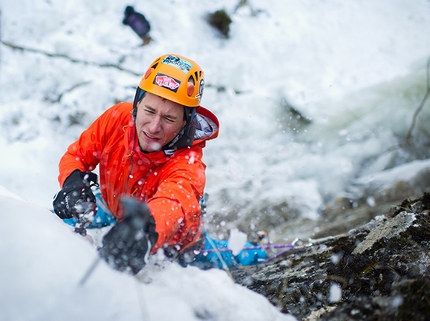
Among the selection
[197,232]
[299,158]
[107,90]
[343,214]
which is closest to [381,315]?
[197,232]

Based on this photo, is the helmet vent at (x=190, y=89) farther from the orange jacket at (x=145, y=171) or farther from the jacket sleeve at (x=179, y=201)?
the jacket sleeve at (x=179, y=201)

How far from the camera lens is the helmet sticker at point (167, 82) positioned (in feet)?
9.41

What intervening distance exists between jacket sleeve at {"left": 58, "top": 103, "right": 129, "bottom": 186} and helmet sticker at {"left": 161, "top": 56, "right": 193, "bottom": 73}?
61 cm

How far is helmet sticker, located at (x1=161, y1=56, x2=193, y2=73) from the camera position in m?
3.03

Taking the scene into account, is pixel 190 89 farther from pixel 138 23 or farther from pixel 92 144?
pixel 138 23

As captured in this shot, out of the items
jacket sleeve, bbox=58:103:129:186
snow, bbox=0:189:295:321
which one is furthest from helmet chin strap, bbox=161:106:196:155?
snow, bbox=0:189:295:321

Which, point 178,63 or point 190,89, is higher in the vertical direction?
point 178,63

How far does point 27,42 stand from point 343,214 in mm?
5646

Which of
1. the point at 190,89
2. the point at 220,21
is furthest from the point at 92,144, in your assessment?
the point at 220,21

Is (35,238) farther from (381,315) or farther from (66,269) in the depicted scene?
(381,315)

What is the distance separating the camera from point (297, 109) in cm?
664

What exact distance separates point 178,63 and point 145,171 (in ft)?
3.09

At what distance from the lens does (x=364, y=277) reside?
192 cm

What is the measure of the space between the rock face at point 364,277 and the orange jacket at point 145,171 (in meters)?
0.64
